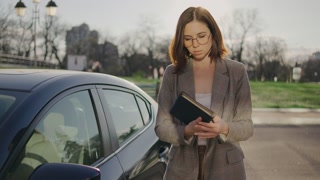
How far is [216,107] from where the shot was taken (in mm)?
2176

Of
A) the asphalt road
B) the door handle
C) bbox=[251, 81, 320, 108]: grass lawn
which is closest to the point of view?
the door handle

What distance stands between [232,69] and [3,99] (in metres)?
1.08

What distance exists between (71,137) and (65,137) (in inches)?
1.8

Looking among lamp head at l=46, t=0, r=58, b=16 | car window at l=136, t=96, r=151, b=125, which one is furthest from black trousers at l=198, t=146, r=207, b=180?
lamp head at l=46, t=0, r=58, b=16

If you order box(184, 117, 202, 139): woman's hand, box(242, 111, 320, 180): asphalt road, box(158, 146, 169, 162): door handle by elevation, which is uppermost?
box(184, 117, 202, 139): woman's hand

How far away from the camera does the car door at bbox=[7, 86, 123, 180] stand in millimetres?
2090

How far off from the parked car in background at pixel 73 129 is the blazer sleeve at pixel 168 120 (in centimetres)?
39

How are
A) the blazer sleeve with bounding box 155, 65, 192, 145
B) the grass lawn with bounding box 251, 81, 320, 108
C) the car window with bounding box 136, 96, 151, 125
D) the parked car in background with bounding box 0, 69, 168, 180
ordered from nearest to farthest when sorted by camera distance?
the parked car in background with bounding box 0, 69, 168, 180 → the blazer sleeve with bounding box 155, 65, 192, 145 → the car window with bounding box 136, 96, 151, 125 → the grass lawn with bounding box 251, 81, 320, 108

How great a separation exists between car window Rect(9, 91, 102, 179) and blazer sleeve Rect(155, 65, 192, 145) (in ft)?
1.55

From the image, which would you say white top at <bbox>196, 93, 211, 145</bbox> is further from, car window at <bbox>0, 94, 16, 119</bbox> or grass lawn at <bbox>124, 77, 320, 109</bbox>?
grass lawn at <bbox>124, 77, 320, 109</bbox>

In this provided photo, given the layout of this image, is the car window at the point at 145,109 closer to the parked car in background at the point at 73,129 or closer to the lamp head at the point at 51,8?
the parked car in background at the point at 73,129

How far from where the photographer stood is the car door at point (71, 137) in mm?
2090

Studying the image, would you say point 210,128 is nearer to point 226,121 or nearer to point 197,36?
point 226,121

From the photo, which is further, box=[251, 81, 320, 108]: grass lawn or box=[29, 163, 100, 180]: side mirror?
box=[251, 81, 320, 108]: grass lawn
